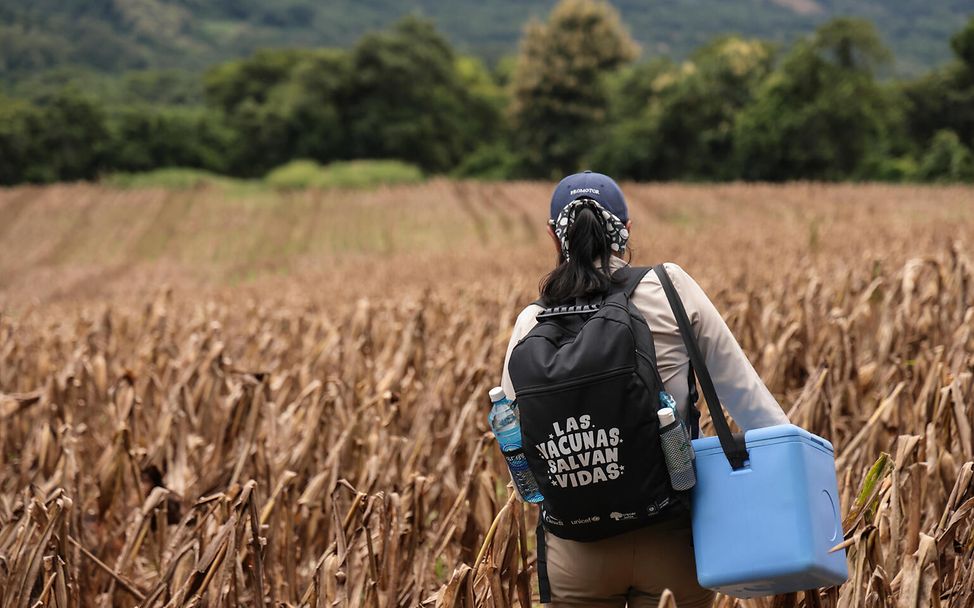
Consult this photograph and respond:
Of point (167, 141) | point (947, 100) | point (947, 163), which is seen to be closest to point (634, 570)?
point (947, 163)

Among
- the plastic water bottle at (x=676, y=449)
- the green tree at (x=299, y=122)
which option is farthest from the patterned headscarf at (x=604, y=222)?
the green tree at (x=299, y=122)

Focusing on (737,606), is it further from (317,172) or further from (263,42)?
(263,42)

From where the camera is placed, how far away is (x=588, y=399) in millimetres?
2629

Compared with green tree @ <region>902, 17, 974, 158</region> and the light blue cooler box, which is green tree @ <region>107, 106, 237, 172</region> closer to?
green tree @ <region>902, 17, 974, 158</region>

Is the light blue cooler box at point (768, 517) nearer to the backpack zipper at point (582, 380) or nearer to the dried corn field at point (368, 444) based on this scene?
the dried corn field at point (368, 444)

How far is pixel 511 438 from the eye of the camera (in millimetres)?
2838

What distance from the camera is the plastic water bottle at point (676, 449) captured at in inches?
104

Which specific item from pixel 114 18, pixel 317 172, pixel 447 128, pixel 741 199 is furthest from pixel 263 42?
pixel 741 199

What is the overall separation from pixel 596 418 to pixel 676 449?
20 cm

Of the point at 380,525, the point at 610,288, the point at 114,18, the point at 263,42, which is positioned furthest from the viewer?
the point at 263,42

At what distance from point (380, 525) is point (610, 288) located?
122cm

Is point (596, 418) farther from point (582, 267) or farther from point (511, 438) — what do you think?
point (582, 267)

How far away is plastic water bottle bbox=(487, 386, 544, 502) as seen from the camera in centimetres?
284

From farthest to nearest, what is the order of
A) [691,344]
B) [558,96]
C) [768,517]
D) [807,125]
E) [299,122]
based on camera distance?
[299,122], [558,96], [807,125], [691,344], [768,517]
